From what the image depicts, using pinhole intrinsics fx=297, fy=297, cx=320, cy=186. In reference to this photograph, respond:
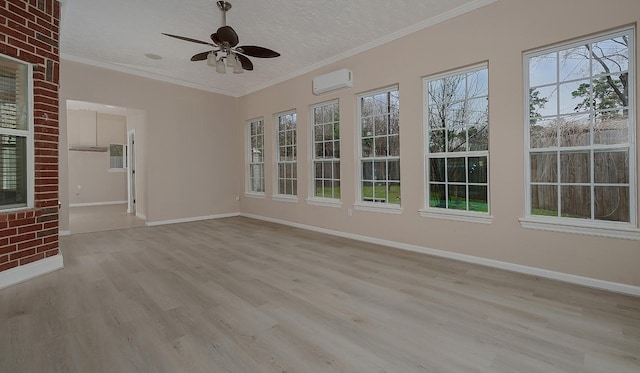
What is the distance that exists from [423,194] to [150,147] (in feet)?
17.7

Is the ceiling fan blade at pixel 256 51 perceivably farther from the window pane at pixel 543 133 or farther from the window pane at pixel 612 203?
the window pane at pixel 612 203

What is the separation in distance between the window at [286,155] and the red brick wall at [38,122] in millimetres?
3702

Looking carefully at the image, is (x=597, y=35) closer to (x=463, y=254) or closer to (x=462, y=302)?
(x=463, y=254)

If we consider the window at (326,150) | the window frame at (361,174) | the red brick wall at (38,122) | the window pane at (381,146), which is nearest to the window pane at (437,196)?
the window frame at (361,174)

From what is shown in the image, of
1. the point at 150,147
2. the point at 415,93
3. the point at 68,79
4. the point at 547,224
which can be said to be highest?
the point at 68,79

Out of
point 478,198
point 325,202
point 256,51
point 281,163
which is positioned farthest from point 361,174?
point 256,51

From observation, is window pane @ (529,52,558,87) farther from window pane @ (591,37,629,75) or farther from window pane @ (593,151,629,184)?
window pane @ (593,151,629,184)

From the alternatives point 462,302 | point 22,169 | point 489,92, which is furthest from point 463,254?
point 22,169

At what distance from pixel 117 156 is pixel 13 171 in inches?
311

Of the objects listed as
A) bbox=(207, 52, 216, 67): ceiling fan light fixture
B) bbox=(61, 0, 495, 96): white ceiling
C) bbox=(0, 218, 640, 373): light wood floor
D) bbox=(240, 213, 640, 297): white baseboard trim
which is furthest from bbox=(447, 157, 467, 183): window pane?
bbox=(207, 52, 216, 67): ceiling fan light fixture

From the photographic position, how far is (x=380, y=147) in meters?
4.57

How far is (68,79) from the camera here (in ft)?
16.8

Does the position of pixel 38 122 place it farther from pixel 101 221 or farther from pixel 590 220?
pixel 590 220

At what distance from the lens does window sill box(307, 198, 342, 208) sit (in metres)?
5.15
